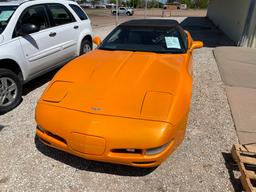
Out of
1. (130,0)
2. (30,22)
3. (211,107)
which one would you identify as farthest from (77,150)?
(130,0)

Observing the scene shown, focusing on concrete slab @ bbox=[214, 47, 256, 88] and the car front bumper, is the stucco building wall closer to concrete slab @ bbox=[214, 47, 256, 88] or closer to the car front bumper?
concrete slab @ bbox=[214, 47, 256, 88]

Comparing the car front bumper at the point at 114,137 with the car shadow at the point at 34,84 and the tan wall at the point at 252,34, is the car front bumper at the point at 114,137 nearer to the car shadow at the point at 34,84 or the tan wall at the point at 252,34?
the car shadow at the point at 34,84

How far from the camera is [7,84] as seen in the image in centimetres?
379

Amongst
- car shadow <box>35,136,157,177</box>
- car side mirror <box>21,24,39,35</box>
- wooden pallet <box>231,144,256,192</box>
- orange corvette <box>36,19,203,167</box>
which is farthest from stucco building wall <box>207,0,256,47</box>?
car shadow <box>35,136,157,177</box>

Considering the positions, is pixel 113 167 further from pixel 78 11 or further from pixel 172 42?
pixel 78 11

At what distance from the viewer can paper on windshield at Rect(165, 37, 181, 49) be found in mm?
3680

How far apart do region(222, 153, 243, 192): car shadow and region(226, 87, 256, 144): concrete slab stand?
1.58 feet

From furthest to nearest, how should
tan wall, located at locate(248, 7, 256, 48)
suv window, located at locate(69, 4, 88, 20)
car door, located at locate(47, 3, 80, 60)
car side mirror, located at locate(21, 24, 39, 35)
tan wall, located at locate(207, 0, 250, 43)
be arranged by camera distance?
tan wall, located at locate(207, 0, 250, 43)
tan wall, located at locate(248, 7, 256, 48)
suv window, located at locate(69, 4, 88, 20)
car door, located at locate(47, 3, 80, 60)
car side mirror, located at locate(21, 24, 39, 35)

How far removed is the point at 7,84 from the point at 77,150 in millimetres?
2223

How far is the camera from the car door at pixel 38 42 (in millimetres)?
4116

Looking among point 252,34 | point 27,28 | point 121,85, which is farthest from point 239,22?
point 121,85

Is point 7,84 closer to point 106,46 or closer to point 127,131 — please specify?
point 106,46

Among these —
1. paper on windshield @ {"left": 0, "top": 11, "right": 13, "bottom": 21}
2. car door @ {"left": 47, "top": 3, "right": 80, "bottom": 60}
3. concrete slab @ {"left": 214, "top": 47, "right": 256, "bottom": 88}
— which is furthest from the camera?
concrete slab @ {"left": 214, "top": 47, "right": 256, "bottom": 88}

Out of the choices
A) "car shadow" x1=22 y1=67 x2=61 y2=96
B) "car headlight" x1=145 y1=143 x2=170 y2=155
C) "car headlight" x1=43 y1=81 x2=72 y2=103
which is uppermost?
"car headlight" x1=43 y1=81 x2=72 y2=103
